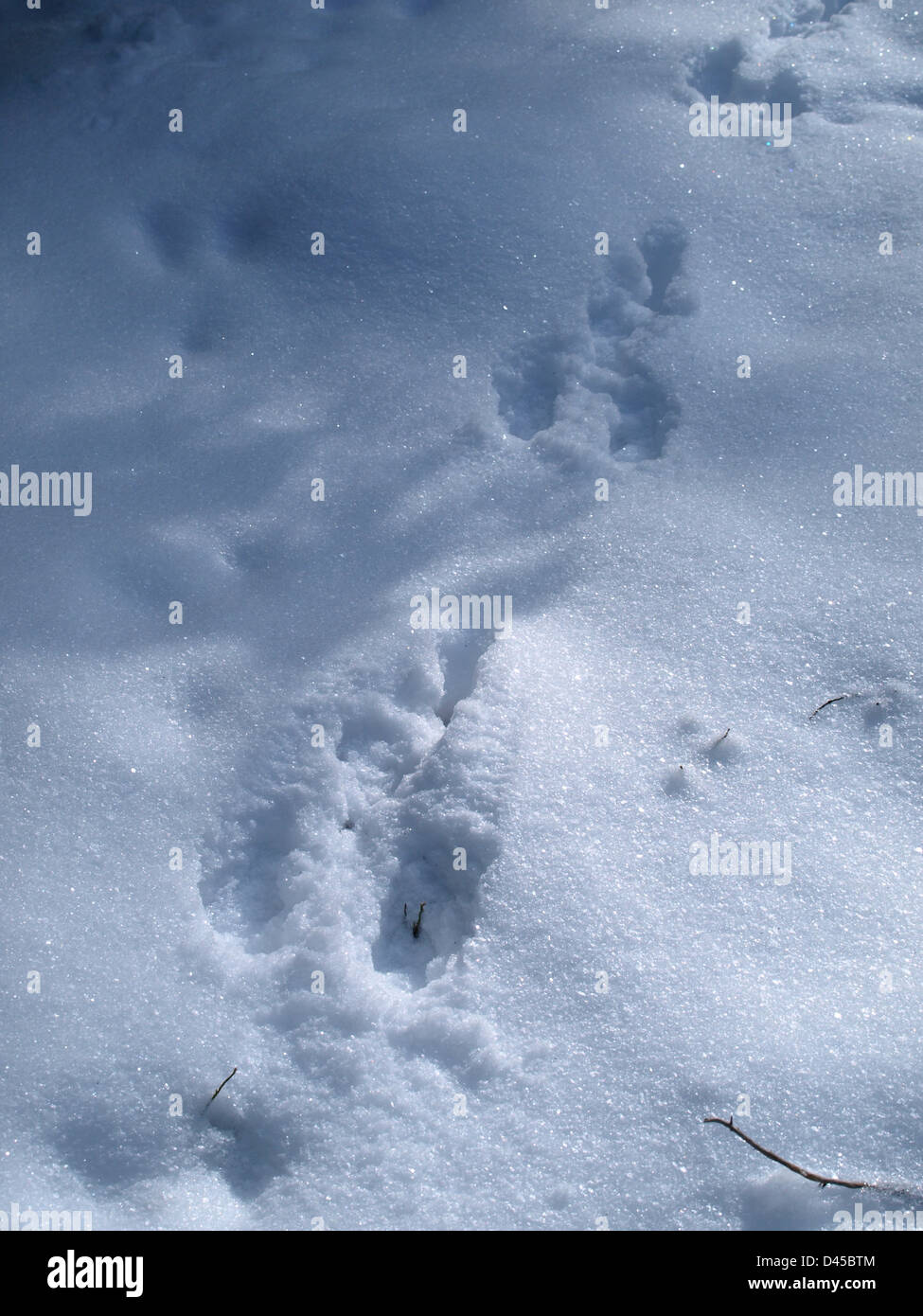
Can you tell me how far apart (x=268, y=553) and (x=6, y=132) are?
207 cm

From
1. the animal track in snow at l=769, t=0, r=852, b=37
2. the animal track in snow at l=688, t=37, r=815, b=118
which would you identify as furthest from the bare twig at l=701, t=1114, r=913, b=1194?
A: the animal track in snow at l=769, t=0, r=852, b=37

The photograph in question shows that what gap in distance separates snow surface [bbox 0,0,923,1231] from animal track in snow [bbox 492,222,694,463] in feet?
0.05

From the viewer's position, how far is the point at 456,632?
2.65 metres

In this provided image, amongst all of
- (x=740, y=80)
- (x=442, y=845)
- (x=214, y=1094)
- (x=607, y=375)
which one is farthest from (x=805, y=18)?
(x=214, y=1094)

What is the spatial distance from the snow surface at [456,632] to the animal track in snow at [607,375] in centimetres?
2

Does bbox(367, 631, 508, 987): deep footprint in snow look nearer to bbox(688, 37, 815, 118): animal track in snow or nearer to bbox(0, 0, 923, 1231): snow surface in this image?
bbox(0, 0, 923, 1231): snow surface

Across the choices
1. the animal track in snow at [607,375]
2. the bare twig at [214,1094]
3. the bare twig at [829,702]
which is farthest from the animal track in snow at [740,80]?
the bare twig at [214,1094]

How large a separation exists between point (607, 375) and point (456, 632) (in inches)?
41.4

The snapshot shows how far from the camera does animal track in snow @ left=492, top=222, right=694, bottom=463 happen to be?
294 centimetres

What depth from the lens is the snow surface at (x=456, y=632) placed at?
2020 mm

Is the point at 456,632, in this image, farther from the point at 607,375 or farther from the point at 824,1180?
the point at 824,1180

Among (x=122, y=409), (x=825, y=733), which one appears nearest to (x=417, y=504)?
(x=122, y=409)

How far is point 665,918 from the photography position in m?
2.22

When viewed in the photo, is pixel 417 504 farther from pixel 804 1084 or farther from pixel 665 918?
pixel 804 1084
